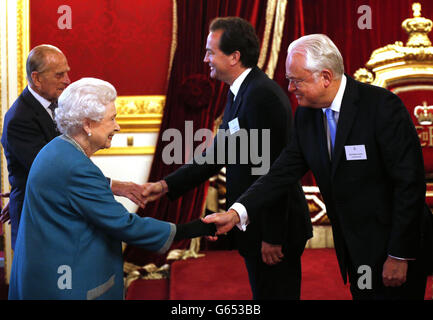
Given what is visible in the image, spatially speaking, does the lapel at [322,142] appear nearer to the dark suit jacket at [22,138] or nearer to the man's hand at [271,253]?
the man's hand at [271,253]

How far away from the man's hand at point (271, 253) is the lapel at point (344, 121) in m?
0.46

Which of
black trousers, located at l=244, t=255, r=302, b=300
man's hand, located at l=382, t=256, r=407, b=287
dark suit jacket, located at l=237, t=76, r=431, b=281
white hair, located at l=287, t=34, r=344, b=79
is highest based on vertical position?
white hair, located at l=287, t=34, r=344, b=79

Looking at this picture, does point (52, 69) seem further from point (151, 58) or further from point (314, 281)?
point (314, 281)

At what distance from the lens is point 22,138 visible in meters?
2.53

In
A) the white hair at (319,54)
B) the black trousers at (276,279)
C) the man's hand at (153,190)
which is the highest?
the white hair at (319,54)

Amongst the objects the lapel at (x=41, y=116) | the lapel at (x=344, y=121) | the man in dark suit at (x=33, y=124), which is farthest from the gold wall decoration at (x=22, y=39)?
the lapel at (x=344, y=121)

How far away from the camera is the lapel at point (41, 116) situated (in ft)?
8.45

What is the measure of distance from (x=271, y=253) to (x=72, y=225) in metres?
0.85

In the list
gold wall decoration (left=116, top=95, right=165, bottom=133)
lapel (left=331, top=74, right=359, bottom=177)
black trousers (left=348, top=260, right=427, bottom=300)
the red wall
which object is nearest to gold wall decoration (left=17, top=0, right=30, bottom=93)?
the red wall

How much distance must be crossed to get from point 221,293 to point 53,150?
1.80m

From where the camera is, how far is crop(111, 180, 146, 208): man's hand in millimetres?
2631

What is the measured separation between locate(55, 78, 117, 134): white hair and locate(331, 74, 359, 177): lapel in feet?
2.86

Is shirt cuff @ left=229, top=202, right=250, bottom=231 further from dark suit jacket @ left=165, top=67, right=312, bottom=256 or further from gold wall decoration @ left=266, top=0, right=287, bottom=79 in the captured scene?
gold wall decoration @ left=266, top=0, right=287, bottom=79
